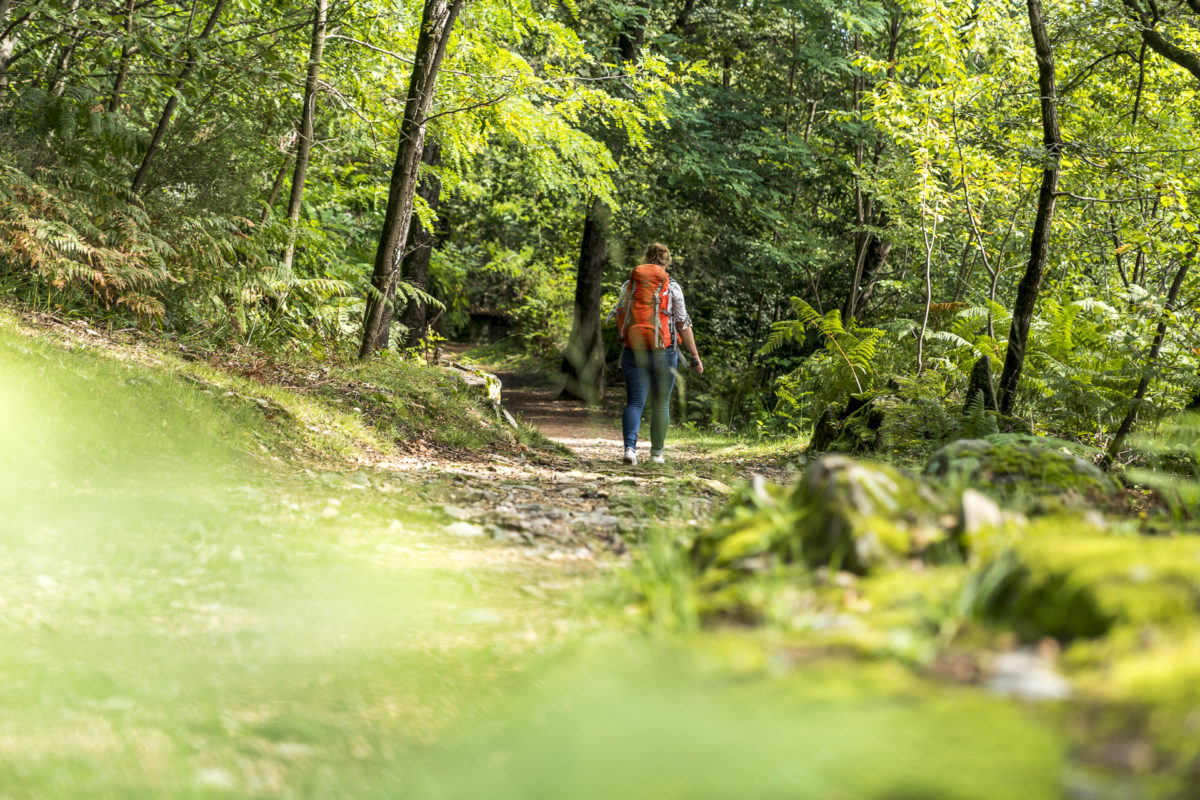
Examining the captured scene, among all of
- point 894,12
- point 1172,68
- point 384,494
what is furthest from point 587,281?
point 384,494

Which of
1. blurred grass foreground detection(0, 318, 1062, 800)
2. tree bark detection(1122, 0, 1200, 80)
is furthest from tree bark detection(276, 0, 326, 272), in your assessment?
tree bark detection(1122, 0, 1200, 80)

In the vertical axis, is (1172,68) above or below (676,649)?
above

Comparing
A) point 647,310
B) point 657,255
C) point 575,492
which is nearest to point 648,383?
point 647,310

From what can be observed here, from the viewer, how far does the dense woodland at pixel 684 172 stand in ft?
26.5

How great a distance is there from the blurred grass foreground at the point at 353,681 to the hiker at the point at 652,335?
4.35 metres

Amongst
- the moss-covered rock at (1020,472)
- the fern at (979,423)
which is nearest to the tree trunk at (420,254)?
the fern at (979,423)

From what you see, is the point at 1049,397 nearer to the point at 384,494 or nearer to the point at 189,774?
the point at 384,494

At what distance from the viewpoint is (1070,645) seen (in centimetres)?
193

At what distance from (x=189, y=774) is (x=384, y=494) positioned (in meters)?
3.15

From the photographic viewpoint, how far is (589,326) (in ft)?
62.9

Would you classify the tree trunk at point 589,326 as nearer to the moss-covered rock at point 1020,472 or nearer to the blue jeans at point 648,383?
the blue jeans at point 648,383

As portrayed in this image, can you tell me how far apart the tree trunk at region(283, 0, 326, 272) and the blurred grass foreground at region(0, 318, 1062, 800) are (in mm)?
5404

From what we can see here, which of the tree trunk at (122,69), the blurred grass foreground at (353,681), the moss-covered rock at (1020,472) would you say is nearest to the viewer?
the blurred grass foreground at (353,681)

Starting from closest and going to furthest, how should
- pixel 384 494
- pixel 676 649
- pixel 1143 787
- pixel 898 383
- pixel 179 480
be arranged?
pixel 1143 787, pixel 676 649, pixel 179 480, pixel 384 494, pixel 898 383
